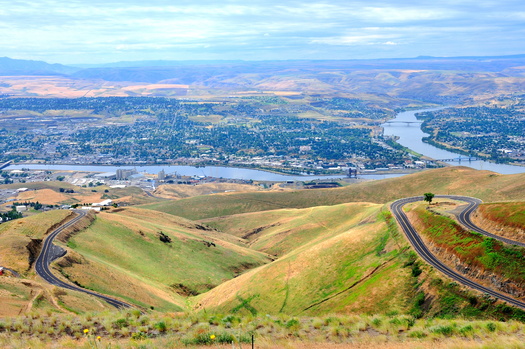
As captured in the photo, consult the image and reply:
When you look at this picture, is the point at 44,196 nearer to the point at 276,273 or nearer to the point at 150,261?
the point at 150,261

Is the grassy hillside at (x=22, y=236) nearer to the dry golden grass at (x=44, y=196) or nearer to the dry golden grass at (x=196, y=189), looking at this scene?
the dry golden grass at (x=44, y=196)

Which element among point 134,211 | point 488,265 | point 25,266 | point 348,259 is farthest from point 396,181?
point 25,266

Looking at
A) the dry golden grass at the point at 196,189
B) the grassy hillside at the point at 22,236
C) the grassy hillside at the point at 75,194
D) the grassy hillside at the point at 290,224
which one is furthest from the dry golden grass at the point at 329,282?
the dry golden grass at the point at 196,189

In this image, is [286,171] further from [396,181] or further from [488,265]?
[488,265]

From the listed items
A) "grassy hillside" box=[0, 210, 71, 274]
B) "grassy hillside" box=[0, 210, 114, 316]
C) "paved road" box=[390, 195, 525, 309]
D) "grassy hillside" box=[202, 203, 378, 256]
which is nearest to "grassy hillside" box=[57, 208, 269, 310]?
"grassy hillside" box=[0, 210, 71, 274]

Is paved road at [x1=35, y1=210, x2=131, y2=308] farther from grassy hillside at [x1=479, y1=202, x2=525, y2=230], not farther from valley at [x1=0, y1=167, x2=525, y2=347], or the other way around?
grassy hillside at [x1=479, y1=202, x2=525, y2=230]

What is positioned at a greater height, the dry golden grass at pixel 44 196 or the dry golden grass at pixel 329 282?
the dry golden grass at pixel 329 282

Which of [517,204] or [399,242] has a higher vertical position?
[517,204]
